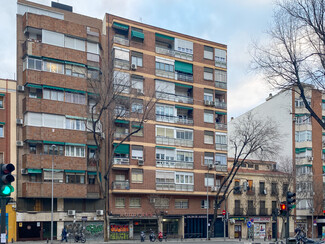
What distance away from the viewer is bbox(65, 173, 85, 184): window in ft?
137

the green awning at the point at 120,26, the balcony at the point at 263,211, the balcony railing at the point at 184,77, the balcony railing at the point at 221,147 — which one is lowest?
the balcony at the point at 263,211

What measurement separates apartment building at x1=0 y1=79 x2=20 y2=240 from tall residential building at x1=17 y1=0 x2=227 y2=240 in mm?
604

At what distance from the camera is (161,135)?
48.5 metres

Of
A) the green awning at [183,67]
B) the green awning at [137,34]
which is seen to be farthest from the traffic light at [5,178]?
the green awning at [183,67]

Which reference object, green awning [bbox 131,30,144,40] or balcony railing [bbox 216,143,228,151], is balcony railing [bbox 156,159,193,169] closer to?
balcony railing [bbox 216,143,228,151]

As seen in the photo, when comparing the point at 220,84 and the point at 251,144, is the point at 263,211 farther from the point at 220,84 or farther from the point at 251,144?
the point at 220,84

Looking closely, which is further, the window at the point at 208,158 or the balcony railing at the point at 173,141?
the window at the point at 208,158

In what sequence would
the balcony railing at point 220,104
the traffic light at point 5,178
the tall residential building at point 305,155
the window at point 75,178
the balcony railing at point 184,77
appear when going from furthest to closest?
the tall residential building at point 305,155
the balcony railing at point 220,104
the balcony railing at point 184,77
the window at point 75,178
the traffic light at point 5,178

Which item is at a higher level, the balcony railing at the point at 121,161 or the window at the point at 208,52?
the window at the point at 208,52

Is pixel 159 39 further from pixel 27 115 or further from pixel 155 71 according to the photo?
pixel 27 115

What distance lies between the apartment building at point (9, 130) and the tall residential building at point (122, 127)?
60 centimetres

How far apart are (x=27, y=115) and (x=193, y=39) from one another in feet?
73.5

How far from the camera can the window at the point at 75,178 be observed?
41.6m

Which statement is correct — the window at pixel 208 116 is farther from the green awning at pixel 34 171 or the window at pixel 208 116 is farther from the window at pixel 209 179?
the green awning at pixel 34 171
